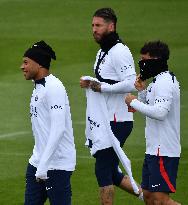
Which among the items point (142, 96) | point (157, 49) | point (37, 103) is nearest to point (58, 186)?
point (37, 103)

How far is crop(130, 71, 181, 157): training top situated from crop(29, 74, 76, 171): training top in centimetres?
108

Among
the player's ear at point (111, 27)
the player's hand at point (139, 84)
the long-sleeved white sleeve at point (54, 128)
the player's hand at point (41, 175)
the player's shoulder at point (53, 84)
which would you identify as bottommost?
the player's hand at point (41, 175)

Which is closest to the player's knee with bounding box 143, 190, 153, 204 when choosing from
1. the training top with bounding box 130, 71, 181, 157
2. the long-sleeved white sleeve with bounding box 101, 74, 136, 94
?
the training top with bounding box 130, 71, 181, 157

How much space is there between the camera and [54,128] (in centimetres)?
1250

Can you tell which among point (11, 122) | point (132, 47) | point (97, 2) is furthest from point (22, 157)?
point (97, 2)

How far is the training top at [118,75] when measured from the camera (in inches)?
582

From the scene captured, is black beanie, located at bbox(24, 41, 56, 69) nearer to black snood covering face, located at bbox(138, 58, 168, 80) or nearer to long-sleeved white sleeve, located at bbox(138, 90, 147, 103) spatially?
black snood covering face, located at bbox(138, 58, 168, 80)

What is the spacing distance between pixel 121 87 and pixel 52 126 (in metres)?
2.29

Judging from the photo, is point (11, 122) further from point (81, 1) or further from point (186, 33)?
point (81, 1)

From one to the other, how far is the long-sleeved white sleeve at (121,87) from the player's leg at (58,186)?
206 cm

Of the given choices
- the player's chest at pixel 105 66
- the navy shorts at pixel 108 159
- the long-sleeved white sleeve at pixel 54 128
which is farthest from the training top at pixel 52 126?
the player's chest at pixel 105 66

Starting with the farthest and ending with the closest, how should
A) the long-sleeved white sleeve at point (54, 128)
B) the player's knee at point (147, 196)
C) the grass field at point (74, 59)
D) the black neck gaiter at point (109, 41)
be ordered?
the grass field at point (74, 59) < the black neck gaiter at point (109, 41) < the player's knee at point (147, 196) < the long-sleeved white sleeve at point (54, 128)

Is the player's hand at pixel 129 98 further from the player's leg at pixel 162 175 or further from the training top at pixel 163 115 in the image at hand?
the player's leg at pixel 162 175

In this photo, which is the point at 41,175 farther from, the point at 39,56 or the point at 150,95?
the point at 150,95
